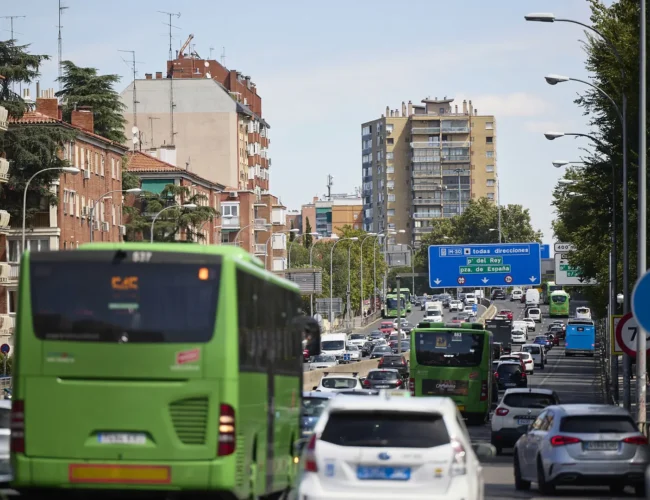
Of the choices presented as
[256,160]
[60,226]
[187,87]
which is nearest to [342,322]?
[256,160]

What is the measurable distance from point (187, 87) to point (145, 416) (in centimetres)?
12646

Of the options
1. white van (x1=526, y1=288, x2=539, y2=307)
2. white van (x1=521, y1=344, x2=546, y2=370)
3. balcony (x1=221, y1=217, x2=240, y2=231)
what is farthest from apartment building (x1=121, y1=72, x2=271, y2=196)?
white van (x1=521, y1=344, x2=546, y2=370)

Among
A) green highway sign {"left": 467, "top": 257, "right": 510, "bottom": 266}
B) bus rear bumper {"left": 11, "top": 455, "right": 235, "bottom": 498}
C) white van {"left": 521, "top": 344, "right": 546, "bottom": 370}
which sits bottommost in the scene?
white van {"left": 521, "top": 344, "right": 546, "bottom": 370}

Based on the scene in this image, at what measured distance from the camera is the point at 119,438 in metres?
14.7

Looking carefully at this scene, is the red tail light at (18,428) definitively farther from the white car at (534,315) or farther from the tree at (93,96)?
the white car at (534,315)

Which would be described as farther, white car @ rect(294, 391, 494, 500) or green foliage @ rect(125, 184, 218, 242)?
green foliage @ rect(125, 184, 218, 242)

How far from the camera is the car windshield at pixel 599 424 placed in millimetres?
21766

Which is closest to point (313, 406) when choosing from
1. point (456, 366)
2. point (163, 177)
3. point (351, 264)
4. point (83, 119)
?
point (456, 366)

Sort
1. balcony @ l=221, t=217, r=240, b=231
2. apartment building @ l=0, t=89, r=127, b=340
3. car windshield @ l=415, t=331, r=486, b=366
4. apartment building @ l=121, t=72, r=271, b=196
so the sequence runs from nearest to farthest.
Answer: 1. car windshield @ l=415, t=331, r=486, b=366
2. apartment building @ l=0, t=89, r=127, b=340
3. balcony @ l=221, t=217, r=240, b=231
4. apartment building @ l=121, t=72, r=271, b=196

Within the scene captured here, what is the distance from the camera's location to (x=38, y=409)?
14758 mm

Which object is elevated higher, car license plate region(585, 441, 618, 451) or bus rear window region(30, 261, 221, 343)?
bus rear window region(30, 261, 221, 343)

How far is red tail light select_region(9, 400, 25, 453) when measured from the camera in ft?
48.5

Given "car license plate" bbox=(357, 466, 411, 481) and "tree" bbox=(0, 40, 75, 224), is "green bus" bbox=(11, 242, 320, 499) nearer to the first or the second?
"car license plate" bbox=(357, 466, 411, 481)

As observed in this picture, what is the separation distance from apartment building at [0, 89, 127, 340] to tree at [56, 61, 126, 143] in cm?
111
